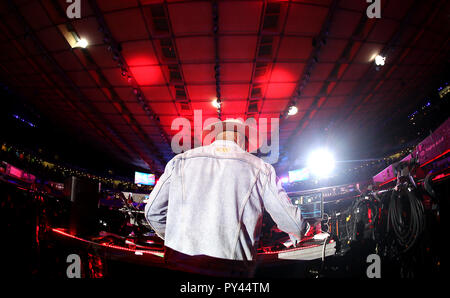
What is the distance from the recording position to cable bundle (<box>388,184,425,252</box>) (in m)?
1.89

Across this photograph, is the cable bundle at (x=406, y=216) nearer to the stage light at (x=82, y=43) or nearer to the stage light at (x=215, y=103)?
the stage light at (x=215, y=103)

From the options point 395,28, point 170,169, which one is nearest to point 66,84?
point 170,169

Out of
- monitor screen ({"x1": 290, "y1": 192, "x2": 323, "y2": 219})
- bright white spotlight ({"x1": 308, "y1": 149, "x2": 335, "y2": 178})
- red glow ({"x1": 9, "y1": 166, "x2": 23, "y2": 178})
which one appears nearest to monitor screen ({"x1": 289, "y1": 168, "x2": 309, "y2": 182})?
bright white spotlight ({"x1": 308, "y1": 149, "x2": 335, "y2": 178})

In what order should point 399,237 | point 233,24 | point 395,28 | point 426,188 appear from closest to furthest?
1. point 426,188
2. point 399,237
3. point 233,24
4. point 395,28

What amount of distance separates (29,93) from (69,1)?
5.75m

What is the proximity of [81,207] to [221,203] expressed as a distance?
2162 mm

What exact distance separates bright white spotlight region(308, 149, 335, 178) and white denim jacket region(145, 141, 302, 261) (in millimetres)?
7547

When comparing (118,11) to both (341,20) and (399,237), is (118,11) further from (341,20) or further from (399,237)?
(399,237)

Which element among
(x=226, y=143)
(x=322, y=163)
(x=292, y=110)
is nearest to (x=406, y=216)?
(x=226, y=143)

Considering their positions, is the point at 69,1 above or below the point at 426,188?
above

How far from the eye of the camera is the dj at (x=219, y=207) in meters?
1.14

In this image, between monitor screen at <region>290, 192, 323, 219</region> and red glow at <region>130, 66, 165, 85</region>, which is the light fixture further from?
monitor screen at <region>290, 192, 323, 219</region>

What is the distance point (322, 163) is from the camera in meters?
8.20

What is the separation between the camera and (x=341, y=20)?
477 cm
